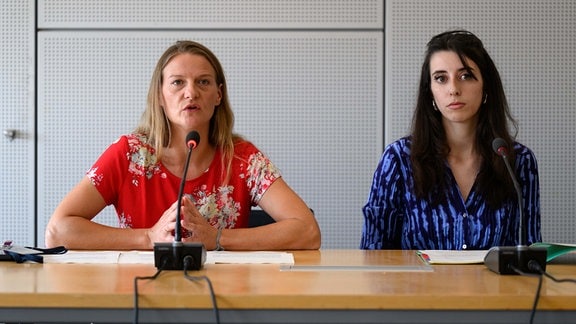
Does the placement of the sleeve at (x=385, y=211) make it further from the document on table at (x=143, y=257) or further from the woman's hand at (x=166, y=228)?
the woman's hand at (x=166, y=228)

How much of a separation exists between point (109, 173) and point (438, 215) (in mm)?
1064

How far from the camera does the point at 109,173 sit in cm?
240

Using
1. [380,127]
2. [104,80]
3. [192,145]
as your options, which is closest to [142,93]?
[104,80]

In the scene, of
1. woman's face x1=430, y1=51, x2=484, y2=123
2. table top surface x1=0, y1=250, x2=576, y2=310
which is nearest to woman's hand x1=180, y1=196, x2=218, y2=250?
table top surface x1=0, y1=250, x2=576, y2=310

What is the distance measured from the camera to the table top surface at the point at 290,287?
4.70ft

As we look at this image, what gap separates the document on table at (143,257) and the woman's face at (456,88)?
886 mm

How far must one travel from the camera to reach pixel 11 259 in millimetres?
1903

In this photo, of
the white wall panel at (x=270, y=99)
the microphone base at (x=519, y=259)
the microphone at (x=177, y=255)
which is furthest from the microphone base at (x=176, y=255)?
the white wall panel at (x=270, y=99)

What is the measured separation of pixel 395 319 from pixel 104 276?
2.04ft

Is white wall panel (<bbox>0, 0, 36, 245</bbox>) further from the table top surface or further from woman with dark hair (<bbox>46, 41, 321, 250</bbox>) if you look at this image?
the table top surface

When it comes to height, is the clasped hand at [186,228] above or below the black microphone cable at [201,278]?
above

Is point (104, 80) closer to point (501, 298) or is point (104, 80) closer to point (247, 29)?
point (247, 29)

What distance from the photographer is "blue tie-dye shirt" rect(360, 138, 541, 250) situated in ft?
8.30

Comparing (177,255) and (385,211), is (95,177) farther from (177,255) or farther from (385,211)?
(385,211)
